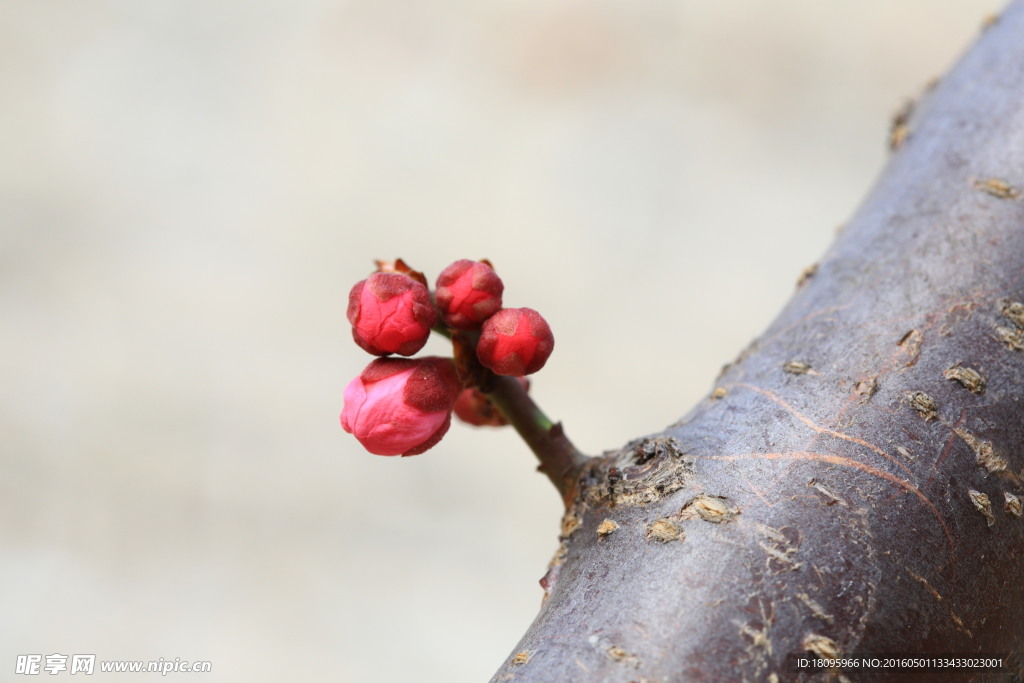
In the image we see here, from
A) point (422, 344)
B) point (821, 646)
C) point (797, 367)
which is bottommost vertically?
point (821, 646)

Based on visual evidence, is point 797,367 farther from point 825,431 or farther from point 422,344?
point 422,344

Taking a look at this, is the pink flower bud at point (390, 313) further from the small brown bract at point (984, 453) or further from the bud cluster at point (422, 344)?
the small brown bract at point (984, 453)

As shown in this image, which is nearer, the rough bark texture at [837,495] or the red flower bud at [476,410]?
the rough bark texture at [837,495]

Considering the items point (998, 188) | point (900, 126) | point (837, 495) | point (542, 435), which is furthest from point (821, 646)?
point (900, 126)

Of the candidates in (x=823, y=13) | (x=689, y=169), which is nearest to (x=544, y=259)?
(x=689, y=169)

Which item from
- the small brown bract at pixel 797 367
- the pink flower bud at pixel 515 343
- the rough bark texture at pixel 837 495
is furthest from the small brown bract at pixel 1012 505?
the pink flower bud at pixel 515 343
